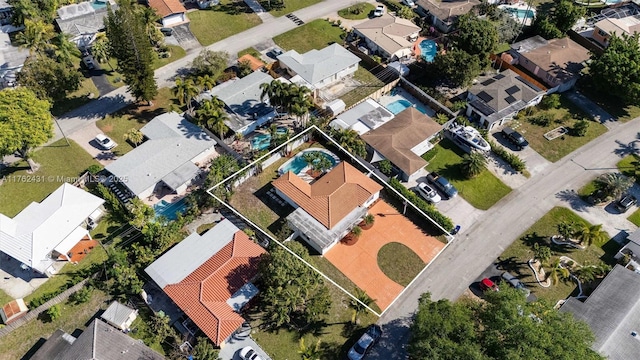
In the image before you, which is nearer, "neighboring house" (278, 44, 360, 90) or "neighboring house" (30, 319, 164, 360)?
"neighboring house" (30, 319, 164, 360)

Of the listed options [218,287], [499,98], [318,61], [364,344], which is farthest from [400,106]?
[218,287]

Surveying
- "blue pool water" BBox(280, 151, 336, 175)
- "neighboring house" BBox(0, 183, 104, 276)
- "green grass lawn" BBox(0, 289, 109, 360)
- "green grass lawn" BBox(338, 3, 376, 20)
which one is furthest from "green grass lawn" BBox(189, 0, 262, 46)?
"green grass lawn" BBox(0, 289, 109, 360)

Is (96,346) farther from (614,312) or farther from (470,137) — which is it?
(470,137)

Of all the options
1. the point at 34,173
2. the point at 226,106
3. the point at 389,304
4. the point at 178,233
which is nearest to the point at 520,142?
the point at 389,304

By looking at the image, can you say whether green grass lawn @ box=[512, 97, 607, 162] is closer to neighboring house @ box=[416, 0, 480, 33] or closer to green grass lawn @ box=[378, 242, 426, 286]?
neighboring house @ box=[416, 0, 480, 33]

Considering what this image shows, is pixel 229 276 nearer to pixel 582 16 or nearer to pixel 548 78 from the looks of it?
pixel 548 78

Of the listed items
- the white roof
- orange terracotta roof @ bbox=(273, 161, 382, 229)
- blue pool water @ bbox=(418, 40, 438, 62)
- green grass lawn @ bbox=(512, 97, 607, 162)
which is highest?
blue pool water @ bbox=(418, 40, 438, 62)

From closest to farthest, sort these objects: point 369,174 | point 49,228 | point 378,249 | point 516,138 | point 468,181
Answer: point 49,228 → point 378,249 → point 369,174 → point 468,181 → point 516,138
